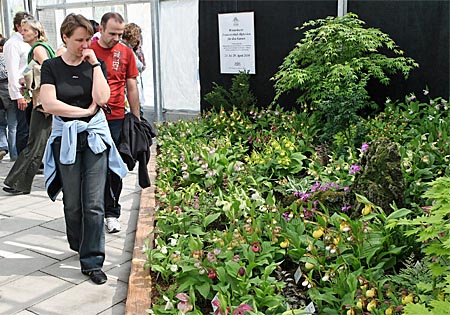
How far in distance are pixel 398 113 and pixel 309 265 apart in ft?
10.3

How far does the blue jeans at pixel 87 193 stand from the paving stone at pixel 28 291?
23 centimetres

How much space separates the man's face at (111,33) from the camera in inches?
168

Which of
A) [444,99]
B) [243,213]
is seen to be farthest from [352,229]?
[444,99]

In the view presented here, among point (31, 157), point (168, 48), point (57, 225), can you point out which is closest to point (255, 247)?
point (57, 225)

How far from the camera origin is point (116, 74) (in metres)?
4.49

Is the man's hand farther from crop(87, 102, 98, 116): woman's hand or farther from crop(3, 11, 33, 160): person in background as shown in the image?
crop(87, 102, 98, 116): woman's hand

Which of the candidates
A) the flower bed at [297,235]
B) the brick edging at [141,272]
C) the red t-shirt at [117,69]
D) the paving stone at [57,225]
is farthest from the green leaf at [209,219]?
the paving stone at [57,225]

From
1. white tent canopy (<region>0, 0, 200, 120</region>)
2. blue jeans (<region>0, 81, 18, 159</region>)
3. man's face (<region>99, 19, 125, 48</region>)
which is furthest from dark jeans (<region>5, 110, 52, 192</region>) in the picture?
white tent canopy (<region>0, 0, 200, 120</region>)

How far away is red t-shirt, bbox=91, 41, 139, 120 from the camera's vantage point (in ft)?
14.6

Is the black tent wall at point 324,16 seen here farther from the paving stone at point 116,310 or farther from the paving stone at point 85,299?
the paving stone at point 116,310

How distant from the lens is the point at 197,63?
880cm

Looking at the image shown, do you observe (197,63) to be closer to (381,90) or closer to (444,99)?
(381,90)

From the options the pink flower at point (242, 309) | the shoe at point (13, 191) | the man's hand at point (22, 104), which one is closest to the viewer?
the pink flower at point (242, 309)

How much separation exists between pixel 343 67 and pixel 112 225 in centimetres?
268
